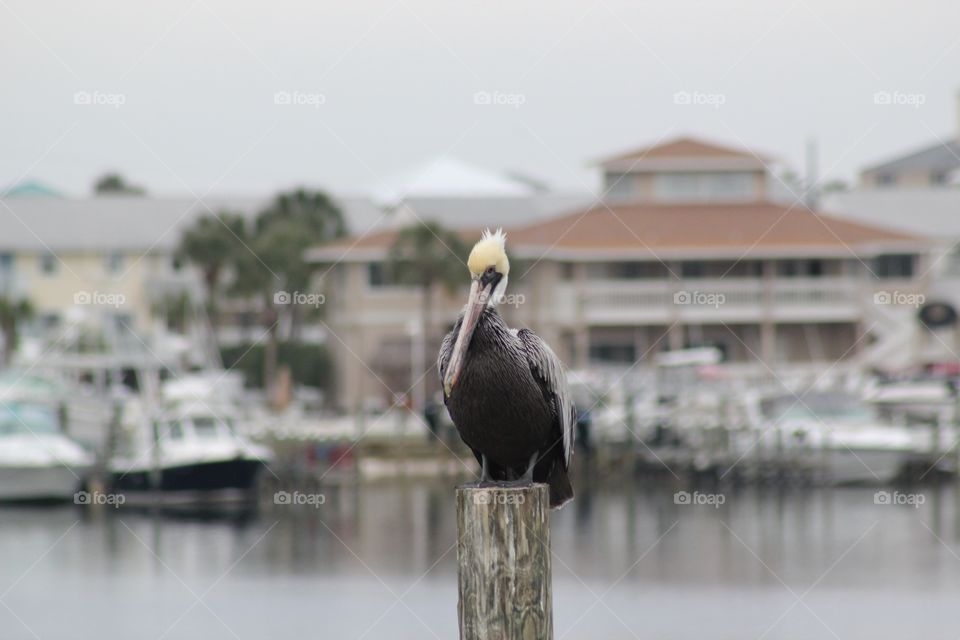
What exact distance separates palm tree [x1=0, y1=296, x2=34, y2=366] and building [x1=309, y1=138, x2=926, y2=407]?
12406mm

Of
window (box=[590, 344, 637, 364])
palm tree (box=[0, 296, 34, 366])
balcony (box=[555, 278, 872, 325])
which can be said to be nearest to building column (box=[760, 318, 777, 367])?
balcony (box=[555, 278, 872, 325])

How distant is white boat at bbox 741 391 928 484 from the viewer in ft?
109

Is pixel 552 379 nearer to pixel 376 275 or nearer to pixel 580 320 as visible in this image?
pixel 580 320

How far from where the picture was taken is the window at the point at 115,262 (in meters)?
61.4

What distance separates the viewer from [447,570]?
25.1 metres

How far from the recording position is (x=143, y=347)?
38.2 metres

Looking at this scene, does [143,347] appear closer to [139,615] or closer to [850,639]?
[139,615]

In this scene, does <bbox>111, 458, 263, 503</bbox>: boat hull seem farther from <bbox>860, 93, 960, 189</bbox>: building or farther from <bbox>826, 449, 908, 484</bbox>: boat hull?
<bbox>860, 93, 960, 189</bbox>: building

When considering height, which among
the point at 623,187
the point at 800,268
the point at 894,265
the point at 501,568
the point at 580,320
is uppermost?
the point at 623,187

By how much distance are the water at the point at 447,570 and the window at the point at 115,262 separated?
1118 inches

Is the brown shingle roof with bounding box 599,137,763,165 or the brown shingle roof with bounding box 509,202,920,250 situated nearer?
the brown shingle roof with bounding box 509,202,920,250

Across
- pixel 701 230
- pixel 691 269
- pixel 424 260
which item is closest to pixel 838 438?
pixel 424 260

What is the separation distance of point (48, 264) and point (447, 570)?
41.5 m

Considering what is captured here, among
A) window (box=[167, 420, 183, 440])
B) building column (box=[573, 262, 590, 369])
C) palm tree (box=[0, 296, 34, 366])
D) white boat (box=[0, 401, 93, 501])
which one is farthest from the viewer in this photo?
palm tree (box=[0, 296, 34, 366])
